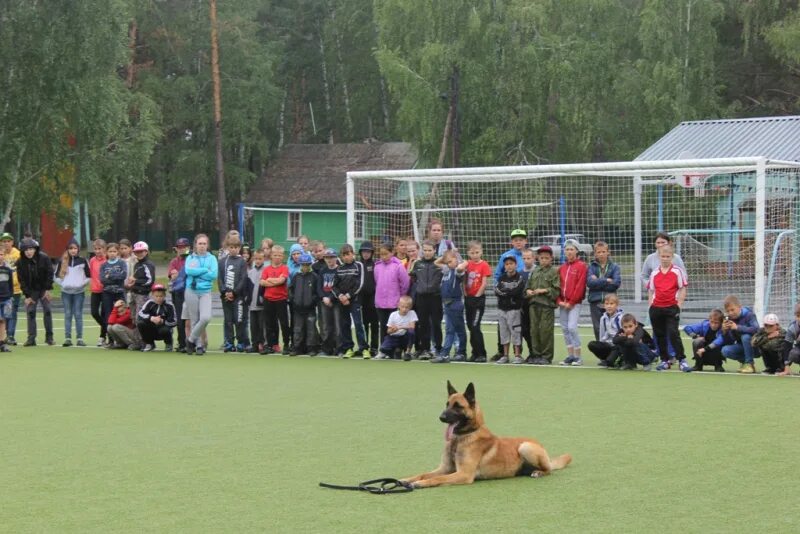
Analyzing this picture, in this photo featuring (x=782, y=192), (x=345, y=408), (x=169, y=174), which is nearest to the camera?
(x=345, y=408)

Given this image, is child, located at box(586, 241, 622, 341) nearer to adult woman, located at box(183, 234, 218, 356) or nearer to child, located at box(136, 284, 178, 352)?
adult woman, located at box(183, 234, 218, 356)

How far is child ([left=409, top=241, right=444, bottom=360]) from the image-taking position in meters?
17.3

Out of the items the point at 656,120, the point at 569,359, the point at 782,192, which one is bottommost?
the point at 569,359

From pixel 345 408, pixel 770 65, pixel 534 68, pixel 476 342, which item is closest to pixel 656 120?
pixel 534 68

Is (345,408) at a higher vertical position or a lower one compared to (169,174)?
lower

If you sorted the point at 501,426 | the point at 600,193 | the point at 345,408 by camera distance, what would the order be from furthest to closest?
the point at 600,193 < the point at 345,408 < the point at 501,426

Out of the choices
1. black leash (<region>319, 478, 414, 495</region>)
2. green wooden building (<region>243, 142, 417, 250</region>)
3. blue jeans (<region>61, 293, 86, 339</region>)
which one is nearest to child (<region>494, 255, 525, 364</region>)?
blue jeans (<region>61, 293, 86, 339</region>)

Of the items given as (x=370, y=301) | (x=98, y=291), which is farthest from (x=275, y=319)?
(x=98, y=291)

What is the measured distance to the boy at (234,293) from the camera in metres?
18.6

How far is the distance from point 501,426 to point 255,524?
420cm

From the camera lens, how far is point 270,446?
385 inches

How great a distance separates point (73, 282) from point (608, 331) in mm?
8655

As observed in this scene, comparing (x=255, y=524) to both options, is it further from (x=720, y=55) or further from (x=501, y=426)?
(x=720, y=55)

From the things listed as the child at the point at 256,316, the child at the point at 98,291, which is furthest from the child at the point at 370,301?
the child at the point at 98,291
